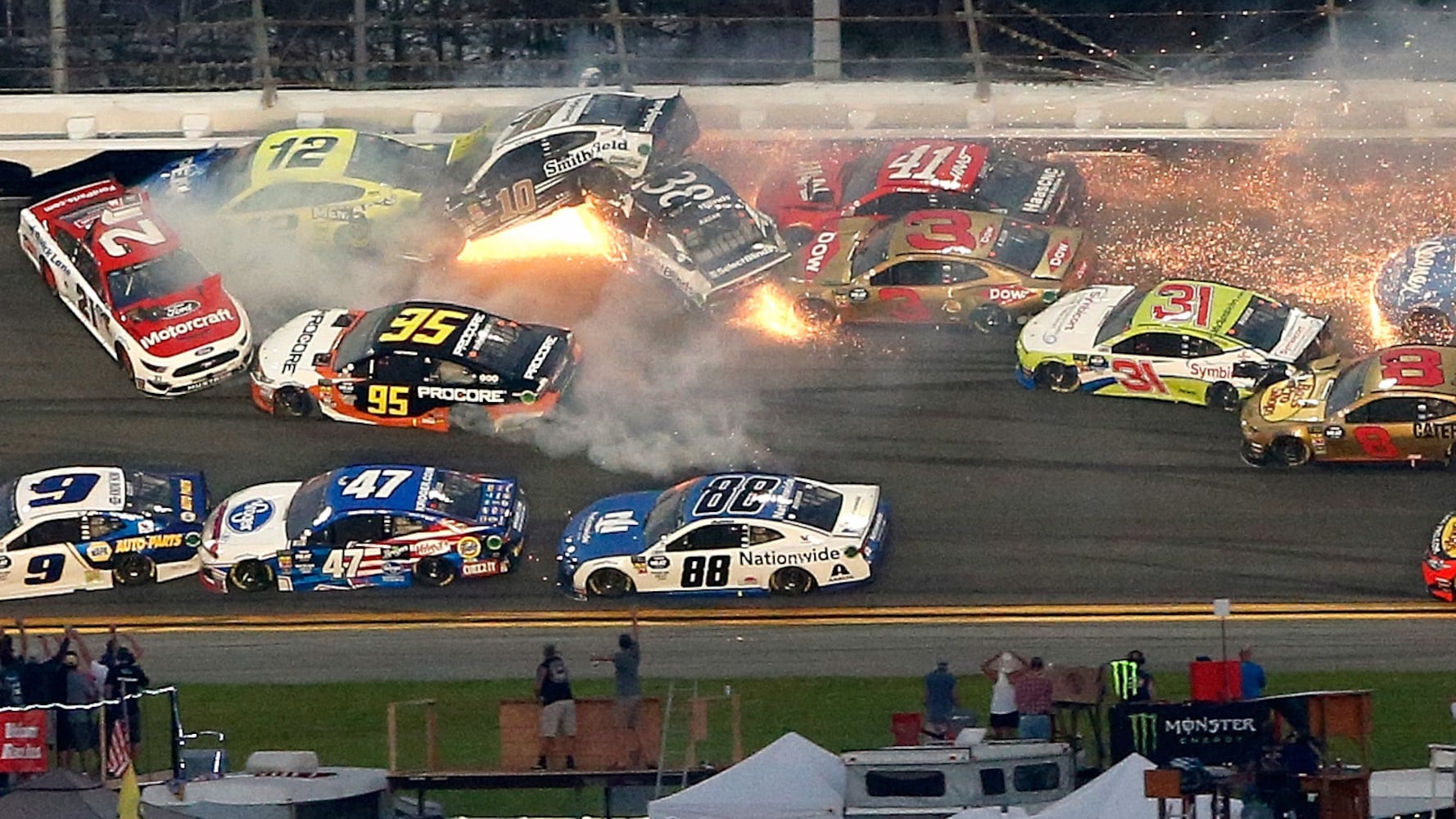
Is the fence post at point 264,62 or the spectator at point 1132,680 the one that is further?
the fence post at point 264,62

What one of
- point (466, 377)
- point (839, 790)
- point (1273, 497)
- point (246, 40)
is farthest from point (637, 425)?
point (246, 40)

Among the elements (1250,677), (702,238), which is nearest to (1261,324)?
(702,238)

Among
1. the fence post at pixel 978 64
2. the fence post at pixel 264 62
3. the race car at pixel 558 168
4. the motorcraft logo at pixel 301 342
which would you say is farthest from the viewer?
the fence post at pixel 264 62

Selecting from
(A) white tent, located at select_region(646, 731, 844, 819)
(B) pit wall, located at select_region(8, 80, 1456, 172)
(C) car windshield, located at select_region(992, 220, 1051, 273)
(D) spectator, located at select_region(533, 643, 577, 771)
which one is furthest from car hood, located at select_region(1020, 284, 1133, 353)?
(A) white tent, located at select_region(646, 731, 844, 819)

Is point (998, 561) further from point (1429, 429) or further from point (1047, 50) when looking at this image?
point (1047, 50)

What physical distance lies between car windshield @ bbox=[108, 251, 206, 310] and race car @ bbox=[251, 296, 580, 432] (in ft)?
4.12

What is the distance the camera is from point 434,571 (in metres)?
25.8

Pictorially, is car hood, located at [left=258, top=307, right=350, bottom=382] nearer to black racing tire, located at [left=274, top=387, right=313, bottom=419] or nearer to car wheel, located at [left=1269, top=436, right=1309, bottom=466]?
black racing tire, located at [left=274, top=387, right=313, bottom=419]

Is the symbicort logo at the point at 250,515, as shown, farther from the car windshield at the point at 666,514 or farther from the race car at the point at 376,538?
the car windshield at the point at 666,514

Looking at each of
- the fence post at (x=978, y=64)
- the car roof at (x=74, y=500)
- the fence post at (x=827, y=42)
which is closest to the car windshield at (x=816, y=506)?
the car roof at (x=74, y=500)

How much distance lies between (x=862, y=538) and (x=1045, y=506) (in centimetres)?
230

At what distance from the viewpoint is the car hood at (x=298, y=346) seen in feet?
93.5

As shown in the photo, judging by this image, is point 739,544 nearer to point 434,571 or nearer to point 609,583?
point 609,583

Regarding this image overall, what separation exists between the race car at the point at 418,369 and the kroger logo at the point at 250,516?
212cm
